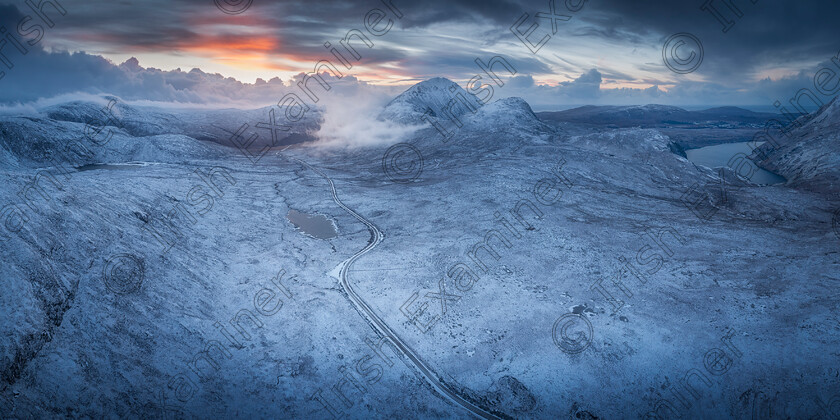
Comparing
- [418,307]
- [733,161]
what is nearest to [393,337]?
[418,307]

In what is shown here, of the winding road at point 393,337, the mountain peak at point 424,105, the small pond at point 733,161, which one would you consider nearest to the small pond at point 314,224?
the winding road at point 393,337

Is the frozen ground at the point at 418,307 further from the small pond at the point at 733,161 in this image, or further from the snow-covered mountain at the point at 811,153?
the small pond at the point at 733,161

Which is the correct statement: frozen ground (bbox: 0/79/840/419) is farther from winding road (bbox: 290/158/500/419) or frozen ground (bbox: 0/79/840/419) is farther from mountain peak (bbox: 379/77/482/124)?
mountain peak (bbox: 379/77/482/124)

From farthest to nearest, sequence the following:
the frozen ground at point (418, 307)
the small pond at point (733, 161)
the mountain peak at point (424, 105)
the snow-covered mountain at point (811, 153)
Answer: the mountain peak at point (424, 105), the small pond at point (733, 161), the snow-covered mountain at point (811, 153), the frozen ground at point (418, 307)

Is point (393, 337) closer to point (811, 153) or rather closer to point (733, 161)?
point (811, 153)

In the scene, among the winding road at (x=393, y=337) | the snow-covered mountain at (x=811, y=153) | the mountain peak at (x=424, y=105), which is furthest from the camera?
the mountain peak at (x=424, y=105)

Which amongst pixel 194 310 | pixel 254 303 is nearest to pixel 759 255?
pixel 254 303

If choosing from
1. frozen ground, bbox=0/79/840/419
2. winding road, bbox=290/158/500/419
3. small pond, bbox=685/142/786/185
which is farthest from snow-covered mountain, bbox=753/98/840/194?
winding road, bbox=290/158/500/419

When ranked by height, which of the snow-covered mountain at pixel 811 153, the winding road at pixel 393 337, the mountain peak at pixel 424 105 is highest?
the mountain peak at pixel 424 105

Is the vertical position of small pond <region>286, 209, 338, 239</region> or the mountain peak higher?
the mountain peak
